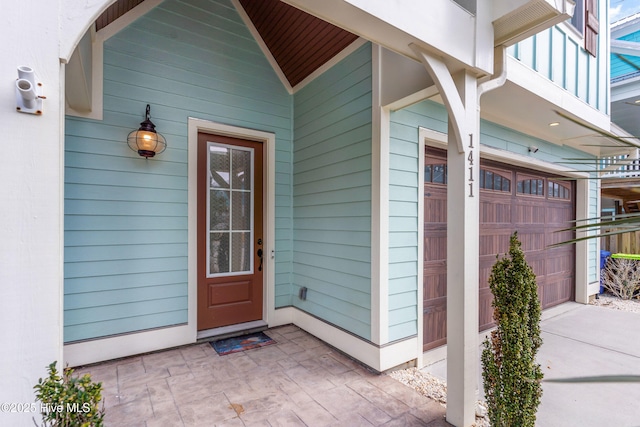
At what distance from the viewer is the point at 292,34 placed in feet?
10.8

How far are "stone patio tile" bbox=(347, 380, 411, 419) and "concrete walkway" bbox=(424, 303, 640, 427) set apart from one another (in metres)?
0.77

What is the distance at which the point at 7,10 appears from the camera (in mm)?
1062

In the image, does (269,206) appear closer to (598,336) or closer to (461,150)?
(461,150)

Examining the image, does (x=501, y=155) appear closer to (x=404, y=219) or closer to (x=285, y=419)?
(x=404, y=219)

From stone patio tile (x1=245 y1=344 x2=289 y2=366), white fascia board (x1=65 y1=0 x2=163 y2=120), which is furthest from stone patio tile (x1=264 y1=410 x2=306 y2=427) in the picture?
white fascia board (x1=65 y1=0 x2=163 y2=120)

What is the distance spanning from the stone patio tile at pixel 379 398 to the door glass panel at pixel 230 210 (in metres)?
1.78

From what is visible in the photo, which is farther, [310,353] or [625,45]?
[625,45]

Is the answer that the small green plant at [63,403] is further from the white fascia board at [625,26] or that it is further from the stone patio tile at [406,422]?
the white fascia board at [625,26]

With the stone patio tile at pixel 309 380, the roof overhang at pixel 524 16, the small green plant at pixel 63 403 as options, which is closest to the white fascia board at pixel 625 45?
the roof overhang at pixel 524 16

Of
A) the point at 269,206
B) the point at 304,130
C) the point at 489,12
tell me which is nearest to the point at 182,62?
the point at 304,130

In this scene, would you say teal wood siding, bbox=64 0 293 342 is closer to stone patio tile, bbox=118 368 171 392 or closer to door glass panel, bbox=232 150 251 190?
door glass panel, bbox=232 150 251 190

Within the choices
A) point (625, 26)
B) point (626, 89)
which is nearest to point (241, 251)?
point (626, 89)

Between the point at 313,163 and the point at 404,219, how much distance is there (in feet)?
4.05

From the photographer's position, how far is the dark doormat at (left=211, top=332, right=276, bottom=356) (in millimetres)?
3051
